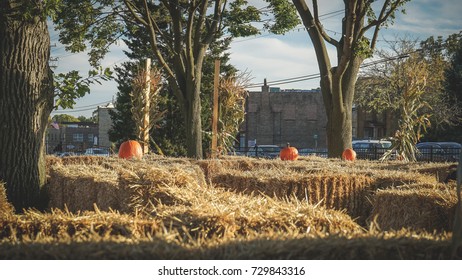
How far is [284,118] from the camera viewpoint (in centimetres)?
5619

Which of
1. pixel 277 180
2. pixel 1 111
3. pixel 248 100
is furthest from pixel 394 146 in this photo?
pixel 248 100

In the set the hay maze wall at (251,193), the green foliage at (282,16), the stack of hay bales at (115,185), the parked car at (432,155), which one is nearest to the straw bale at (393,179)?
the hay maze wall at (251,193)

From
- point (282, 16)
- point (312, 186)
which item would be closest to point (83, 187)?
point (312, 186)

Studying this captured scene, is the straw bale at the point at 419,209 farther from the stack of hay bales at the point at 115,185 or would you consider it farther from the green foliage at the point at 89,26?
the green foliage at the point at 89,26

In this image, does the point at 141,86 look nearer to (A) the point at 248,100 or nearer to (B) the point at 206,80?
(B) the point at 206,80

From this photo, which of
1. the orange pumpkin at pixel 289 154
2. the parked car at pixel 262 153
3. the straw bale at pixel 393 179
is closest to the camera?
the straw bale at pixel 393 179

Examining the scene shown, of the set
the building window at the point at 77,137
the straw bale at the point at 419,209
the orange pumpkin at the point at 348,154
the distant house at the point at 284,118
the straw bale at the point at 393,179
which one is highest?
the distant house at the point at 284,118

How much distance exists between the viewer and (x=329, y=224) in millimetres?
4008

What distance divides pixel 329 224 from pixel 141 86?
11.8 meters

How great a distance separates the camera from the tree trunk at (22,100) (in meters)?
7.55

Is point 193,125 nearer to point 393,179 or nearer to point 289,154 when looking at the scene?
point 289,154

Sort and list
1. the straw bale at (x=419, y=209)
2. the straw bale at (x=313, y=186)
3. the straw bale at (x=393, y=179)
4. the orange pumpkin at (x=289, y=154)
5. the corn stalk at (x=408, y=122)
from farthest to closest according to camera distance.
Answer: the corn stalk at (x=408, y=122), the orange pumpkin at (x=289, y=154), the straw bale at (x=393, y=179), the straw bale at (x=313, y=186), the straw bale at (x=419, y=209)

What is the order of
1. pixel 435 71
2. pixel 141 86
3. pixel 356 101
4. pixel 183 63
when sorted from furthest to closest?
pixel 356 101 < pixel 435 71 < pixel 183 63 < pixel 141 86

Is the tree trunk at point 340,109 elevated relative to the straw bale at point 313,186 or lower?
elevated
